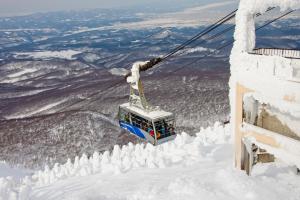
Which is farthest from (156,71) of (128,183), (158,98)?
(128,183)

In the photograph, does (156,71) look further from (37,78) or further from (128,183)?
(128,183)

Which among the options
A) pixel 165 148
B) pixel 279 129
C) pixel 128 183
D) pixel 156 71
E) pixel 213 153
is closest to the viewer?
pixel 279 129

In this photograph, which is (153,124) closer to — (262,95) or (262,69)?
(262,95)

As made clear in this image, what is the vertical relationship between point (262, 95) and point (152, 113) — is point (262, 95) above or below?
above

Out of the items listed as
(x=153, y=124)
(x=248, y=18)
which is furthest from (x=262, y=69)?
(x=153, y=124)

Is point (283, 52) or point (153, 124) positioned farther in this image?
point (153, 124)

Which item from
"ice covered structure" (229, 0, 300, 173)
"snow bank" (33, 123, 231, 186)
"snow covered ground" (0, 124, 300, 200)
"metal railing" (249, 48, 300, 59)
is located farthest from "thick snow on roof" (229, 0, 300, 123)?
"snow bank" (33, 123, 231, 186)
